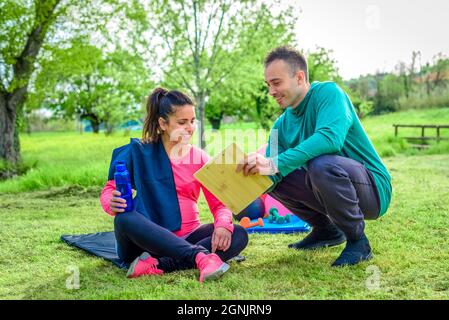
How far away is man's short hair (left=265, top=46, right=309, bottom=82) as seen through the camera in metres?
3.32

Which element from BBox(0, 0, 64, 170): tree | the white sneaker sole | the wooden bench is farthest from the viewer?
the wooden bench

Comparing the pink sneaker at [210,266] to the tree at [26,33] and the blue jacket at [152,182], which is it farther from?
the tree at [26,33]

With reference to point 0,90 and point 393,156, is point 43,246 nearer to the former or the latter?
point 0,90

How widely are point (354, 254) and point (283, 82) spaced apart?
43.6 inches

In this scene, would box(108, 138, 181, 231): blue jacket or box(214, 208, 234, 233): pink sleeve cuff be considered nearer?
box(214, 208, 234, 233): pink sleeve cuff

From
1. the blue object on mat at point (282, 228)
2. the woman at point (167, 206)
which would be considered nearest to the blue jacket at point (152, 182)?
the woman at point (167, 206)

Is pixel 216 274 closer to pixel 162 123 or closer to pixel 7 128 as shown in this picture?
pixel 162 123

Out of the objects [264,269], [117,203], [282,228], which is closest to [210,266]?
[264,269]

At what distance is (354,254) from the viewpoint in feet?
10.8

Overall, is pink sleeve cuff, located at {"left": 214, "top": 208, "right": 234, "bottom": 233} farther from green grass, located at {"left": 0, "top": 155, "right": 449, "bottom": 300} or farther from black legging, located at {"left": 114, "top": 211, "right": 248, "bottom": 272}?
green grass, located at {"left": 0, "top": 155, "right": 449, "bottom": 300}

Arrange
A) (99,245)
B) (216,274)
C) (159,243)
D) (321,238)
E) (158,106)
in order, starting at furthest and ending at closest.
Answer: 1. (99,245)
2. (321,238)
3. (158,106)
4. (159,243)
5. (216,274)

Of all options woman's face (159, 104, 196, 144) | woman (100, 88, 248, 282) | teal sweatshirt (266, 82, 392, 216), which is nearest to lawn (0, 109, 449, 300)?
woman (100, 88, 248, 282)

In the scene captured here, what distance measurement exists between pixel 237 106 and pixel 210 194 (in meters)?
21.2

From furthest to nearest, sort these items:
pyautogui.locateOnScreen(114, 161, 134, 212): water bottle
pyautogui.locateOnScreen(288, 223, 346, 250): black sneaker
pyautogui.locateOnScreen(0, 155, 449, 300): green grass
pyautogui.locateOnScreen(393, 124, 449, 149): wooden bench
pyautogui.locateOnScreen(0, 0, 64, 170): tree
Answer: pyautogui.locateOnScreen(393, 124, 449, 149): wooden bench < pyautogui.locateOnScreen(0, 0, 64, 170): tree < pyautogui.locateOnScreen(288, 223, 346, 250): black sneaker < pyautogui.locateOnScreen(114, 161, 134, 212): water bottle < pyautogui.locateOnScreen(0, 155, 449, 300): green grass
